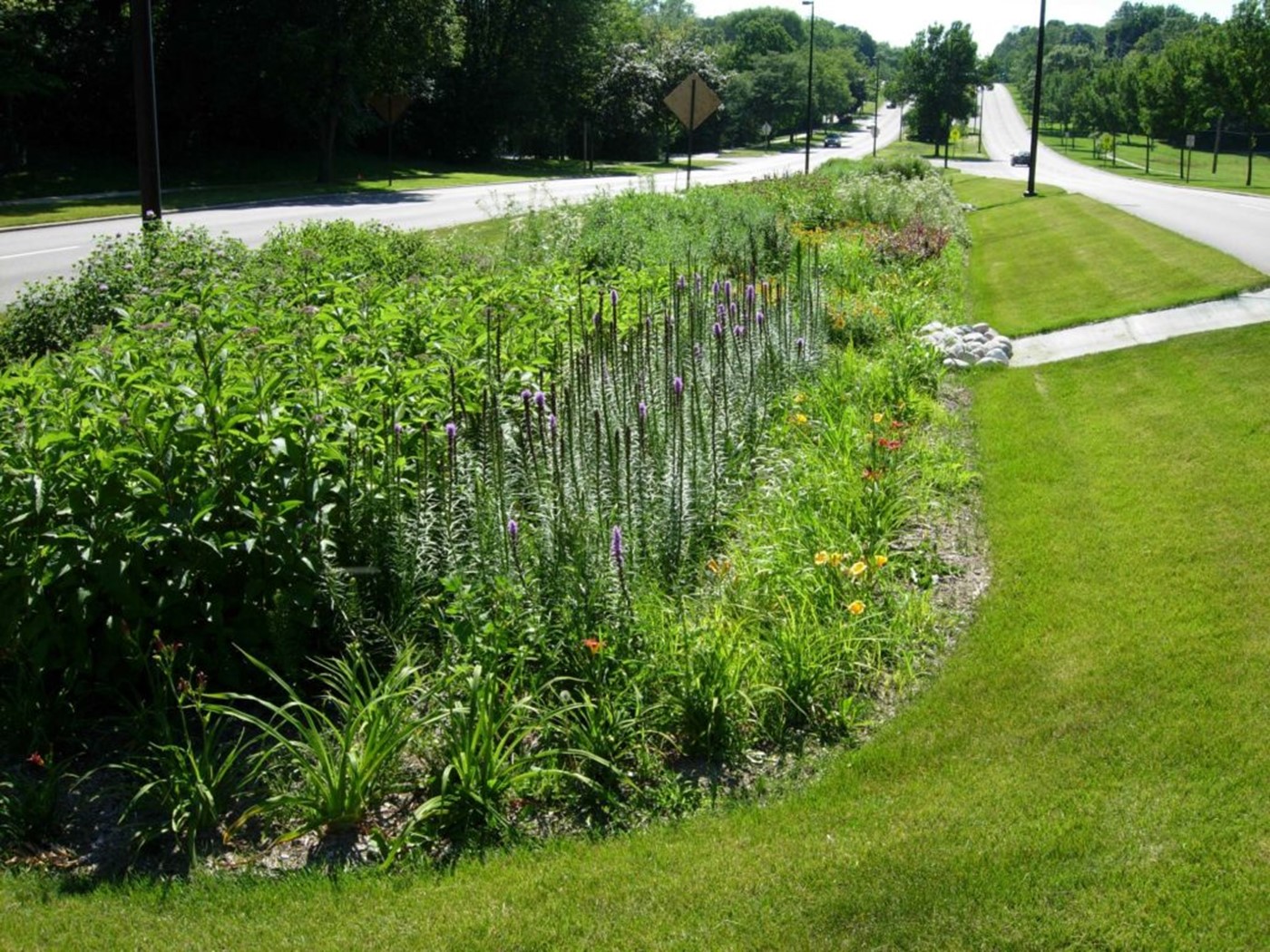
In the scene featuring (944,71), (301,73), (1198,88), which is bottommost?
(301,73)

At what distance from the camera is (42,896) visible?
387cm

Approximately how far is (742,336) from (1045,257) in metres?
12.4

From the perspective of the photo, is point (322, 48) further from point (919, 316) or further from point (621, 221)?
point (919, 316)

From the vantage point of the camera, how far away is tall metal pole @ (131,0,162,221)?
1249 centimetres

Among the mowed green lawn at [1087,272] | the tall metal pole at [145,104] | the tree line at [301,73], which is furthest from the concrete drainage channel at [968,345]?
the tree line at [301,73]

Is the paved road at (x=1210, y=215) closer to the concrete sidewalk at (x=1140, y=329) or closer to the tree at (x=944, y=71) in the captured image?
the concrete sidewalk at (x=1140, y=329)

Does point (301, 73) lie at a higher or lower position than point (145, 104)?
higher

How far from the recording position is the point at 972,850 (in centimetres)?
395

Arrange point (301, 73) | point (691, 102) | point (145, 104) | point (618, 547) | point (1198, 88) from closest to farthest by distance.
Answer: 1. point (618, 547)
2. point (145, 104)
3. point (691, 102)
4. point (301, 73)
5. point (1198, 88)

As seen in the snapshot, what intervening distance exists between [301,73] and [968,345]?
3087cm

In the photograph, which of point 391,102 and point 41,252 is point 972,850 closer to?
point 41,252

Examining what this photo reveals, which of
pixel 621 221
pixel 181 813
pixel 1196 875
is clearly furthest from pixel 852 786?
pixel 621 221

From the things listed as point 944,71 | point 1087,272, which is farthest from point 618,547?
point 944,71

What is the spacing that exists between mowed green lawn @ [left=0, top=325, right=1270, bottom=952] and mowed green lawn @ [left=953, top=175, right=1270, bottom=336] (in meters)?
7.89
